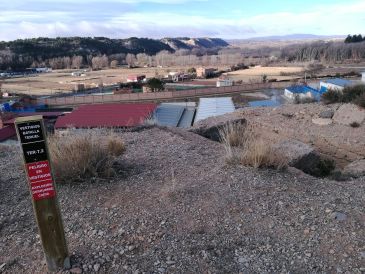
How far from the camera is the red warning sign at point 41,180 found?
3.59 meters

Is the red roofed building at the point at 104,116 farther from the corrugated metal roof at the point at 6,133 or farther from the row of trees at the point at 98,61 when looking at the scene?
the row of trees at the point at 98,61

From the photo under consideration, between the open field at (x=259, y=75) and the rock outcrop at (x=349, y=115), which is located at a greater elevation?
the rock outcrop at (x=349, y=115)

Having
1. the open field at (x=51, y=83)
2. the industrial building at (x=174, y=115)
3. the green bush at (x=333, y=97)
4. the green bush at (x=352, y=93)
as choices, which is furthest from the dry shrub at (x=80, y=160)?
the open field at (x=51, y=83)

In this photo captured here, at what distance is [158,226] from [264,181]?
216 cm

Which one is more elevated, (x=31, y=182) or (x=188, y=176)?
(x=31, y=182)

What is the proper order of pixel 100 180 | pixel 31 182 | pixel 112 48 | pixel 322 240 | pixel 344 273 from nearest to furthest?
pixel 31 182
pixel 344 273
pixel 322 240
pixel 100 180
pixel 112 48

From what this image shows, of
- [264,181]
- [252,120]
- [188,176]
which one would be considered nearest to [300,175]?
[264,181]

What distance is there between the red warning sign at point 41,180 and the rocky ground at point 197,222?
2.79 ft

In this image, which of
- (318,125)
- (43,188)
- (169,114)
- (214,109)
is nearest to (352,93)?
(318,125)

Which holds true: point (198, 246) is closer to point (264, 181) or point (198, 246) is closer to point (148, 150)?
point (264, 181)

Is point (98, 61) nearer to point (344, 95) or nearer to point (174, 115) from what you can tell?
point (174, 115)

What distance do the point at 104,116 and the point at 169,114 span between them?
18.8ft

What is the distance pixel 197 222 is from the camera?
15.8 ft

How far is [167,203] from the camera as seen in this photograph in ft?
17.3
